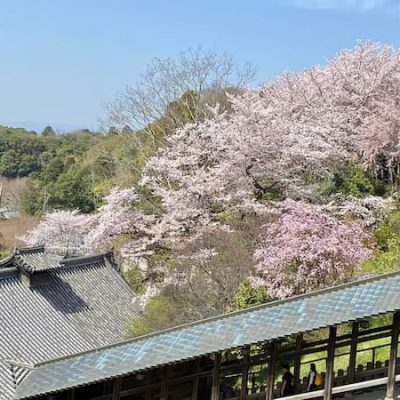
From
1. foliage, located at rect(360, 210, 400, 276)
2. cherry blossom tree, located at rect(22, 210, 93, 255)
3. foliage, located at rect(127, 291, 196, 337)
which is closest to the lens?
foliage, located at rect(127, 291, 196, 337)

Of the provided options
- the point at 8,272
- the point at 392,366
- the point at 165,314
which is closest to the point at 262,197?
the point at 165,314

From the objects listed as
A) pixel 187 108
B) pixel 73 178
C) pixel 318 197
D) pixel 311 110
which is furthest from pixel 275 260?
pixel 73 178

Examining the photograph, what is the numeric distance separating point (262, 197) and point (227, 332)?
13824 millimetres

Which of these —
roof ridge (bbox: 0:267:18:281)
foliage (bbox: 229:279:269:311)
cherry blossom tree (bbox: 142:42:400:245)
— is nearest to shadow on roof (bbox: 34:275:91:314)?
roof ridge (bbox: 0:267:18:281)

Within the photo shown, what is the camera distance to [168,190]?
80.7 feet

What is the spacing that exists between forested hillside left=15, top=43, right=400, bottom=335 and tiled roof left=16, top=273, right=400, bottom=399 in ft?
21.8

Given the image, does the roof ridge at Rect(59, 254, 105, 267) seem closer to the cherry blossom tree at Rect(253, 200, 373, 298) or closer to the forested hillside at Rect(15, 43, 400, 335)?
the forested hillside at Rect(15, 43, 400, 335)

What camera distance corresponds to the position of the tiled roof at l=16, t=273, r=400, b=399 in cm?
977

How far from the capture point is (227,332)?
34.9ft

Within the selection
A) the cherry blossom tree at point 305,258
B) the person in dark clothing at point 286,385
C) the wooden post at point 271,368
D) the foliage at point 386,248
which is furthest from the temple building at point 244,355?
the foliage at point 386,248

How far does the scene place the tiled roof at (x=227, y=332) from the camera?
977 centimetres

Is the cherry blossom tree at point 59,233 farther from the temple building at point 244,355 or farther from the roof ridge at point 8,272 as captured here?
the temple building at point 244,355

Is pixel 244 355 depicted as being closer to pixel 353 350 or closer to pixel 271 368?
pixel 271 368

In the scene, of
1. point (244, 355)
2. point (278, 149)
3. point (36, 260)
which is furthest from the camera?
point (278, 149)
